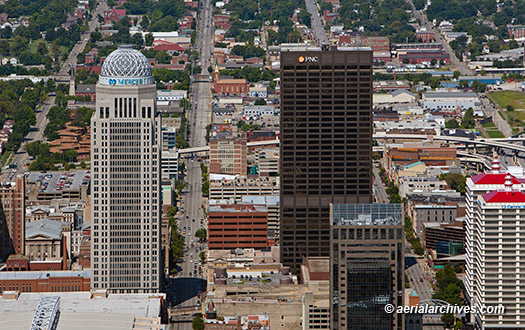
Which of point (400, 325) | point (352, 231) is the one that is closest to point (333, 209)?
point (352, 231)

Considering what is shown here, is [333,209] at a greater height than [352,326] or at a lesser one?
greater

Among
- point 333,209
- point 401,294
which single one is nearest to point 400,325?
point 401,294

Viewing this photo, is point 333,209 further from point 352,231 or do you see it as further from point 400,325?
point 400,325

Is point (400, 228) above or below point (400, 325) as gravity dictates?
above
